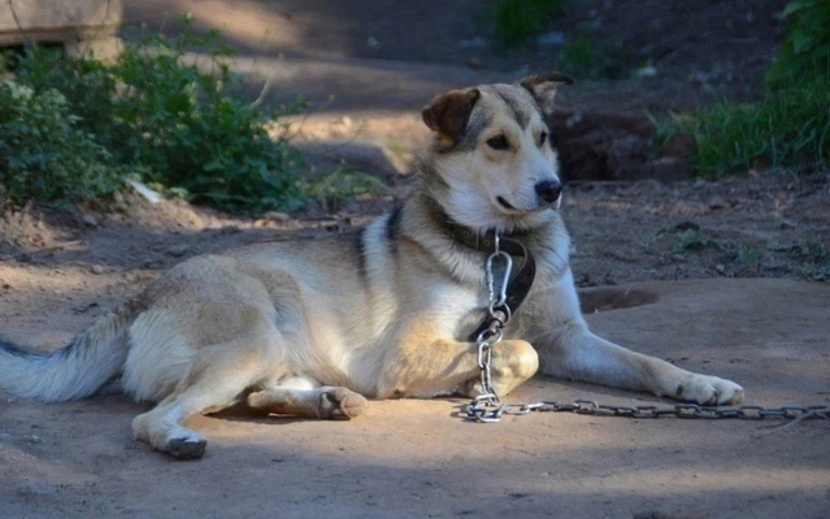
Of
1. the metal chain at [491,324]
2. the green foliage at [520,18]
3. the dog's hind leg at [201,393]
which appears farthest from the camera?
the green foliage at [520,18]

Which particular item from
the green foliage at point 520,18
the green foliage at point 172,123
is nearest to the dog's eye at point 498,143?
the green foliage at point 172,123

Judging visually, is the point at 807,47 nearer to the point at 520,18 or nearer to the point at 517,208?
the point at 520,18

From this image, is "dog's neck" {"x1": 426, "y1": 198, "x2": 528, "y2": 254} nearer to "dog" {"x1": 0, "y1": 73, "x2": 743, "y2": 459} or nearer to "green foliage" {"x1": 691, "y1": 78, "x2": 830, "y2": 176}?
"dog" {"x1": 0, "y1": 73, "x2": 743, "y2": 459}

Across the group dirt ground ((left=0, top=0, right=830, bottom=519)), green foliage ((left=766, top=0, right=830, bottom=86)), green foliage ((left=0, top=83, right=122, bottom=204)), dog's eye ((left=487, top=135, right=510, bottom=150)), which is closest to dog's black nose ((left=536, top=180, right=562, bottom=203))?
dog's eye ((left=487, top=135, right=510, bottom=150))

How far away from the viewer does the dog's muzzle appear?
4965 millimetres

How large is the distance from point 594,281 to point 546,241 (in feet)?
6.38

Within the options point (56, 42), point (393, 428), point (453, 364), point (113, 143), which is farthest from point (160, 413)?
point (56, 42)

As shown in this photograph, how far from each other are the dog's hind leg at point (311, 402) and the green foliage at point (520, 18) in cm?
954

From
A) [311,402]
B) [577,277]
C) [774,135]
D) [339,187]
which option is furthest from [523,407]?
[774,135]

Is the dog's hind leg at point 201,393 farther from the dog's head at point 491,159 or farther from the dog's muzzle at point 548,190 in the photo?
the dog's muzzle at point 548,190

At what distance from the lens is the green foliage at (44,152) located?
7.31m

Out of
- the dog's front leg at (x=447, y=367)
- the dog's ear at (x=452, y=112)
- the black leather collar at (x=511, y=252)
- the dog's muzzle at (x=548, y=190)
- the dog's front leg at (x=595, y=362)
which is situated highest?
the dog's ear at (x=452, y=112)

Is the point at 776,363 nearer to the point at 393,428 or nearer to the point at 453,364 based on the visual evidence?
the point at 453,364

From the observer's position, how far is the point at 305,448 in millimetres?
4328
